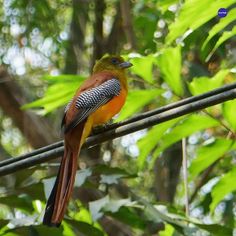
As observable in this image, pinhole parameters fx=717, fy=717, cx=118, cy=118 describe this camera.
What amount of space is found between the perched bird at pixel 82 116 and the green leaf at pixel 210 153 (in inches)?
18.6

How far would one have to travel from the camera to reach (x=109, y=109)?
3594 millimetres

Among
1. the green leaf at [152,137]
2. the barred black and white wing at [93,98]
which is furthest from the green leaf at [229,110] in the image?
the barred black and white wing at [93,98]

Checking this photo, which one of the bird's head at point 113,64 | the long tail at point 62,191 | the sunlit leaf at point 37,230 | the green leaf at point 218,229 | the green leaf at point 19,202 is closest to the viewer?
the long tail at point 62,191

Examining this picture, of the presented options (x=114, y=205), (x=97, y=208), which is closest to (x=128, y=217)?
(x=114, y=205)

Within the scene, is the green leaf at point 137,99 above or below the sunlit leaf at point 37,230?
above

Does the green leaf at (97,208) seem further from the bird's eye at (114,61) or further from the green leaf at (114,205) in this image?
the bird's eye at (114,61)

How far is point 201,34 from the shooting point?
399cm

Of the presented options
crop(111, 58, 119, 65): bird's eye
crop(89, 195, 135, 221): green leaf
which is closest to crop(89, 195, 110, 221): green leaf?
crop(89, 195, 135, 221): green leaf

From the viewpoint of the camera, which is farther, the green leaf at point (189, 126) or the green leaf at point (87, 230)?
the green leaf at point (189, 126)

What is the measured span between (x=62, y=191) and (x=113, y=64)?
1.58 m

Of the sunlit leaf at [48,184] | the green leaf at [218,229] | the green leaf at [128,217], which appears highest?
the sunlit leaf at [48,184]

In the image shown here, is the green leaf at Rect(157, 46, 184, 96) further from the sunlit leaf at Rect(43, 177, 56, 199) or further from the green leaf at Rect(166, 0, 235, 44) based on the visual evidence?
the sunlit leaf at Rect(43, 177, 56, 199)

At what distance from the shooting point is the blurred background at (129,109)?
324 centimetres

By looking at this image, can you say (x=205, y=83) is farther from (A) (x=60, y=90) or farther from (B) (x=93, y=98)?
(A) (x=60, y=90)
